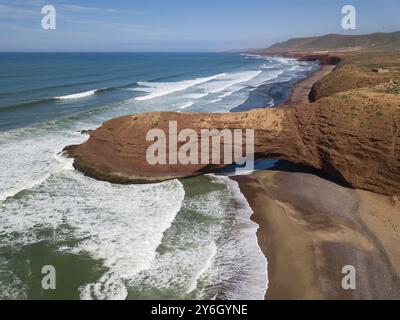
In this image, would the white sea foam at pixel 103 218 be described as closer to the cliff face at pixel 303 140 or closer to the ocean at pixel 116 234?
the ocean at pixel 116 234

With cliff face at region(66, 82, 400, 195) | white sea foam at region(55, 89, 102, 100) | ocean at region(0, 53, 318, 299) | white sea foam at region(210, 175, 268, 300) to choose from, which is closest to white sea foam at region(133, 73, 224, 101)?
white sea foam at region(55, 89, 102, 100)

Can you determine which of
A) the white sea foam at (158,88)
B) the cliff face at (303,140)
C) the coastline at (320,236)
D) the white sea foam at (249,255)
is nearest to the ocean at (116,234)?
the white sea foam at (249,255)

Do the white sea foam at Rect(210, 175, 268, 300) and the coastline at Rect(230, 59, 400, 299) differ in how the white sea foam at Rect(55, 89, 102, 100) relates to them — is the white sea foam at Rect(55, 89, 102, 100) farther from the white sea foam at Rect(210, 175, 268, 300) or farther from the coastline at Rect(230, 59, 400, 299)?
the white sea foam at Rect(210, 175, 268, 300)

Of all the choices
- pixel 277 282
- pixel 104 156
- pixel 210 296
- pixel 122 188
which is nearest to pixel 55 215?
pixel 122 188

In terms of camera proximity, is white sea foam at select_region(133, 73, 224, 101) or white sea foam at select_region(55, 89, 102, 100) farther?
white sea foam at select_region(133, 73, 224, 101)
